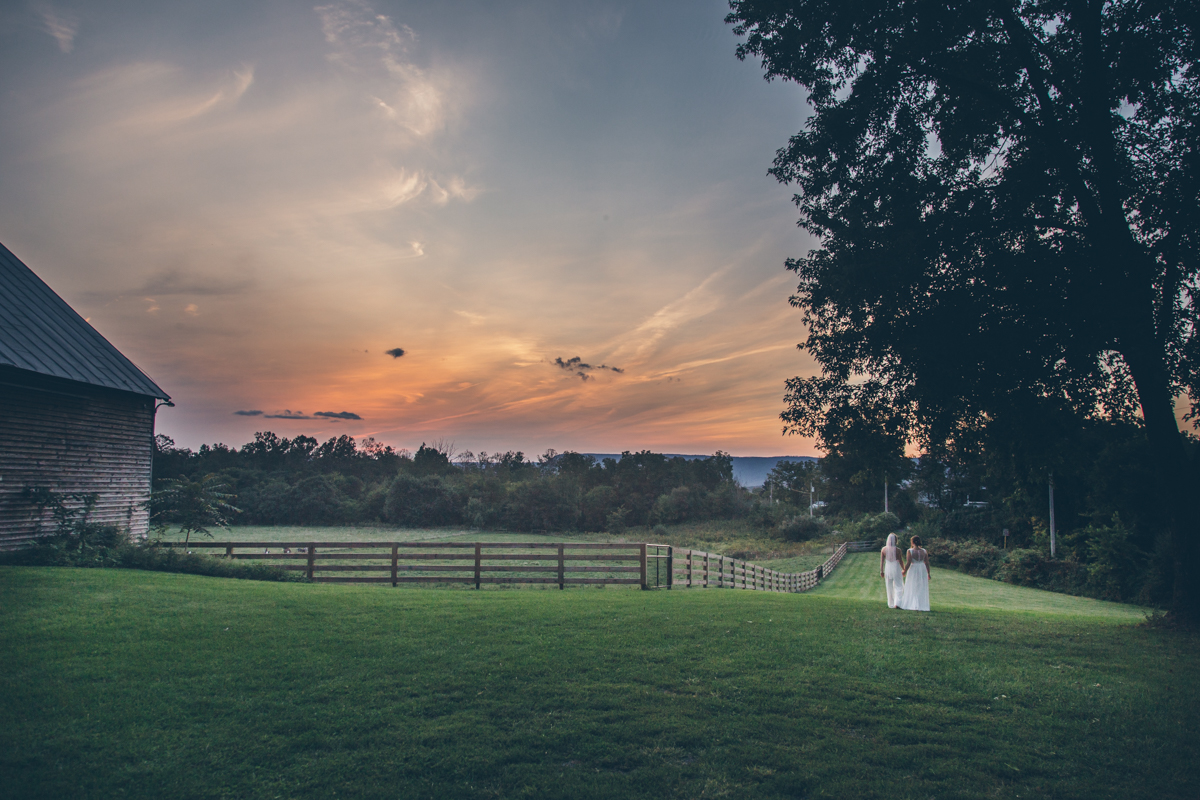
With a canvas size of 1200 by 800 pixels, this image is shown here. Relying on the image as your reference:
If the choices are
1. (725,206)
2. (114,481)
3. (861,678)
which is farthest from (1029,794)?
(114,481)

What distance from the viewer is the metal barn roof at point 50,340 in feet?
46.3

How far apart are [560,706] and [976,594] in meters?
31.6

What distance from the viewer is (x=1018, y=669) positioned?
716 centimetres

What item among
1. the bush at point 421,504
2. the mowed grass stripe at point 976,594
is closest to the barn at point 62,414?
the mowed grass stripe at point 976,594

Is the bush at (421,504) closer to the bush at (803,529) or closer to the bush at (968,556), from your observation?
the bush at (803,529)

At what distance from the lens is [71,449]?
14742 millimetres

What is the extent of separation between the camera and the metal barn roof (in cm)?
1410

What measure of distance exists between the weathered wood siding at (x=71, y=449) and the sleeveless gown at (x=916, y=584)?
68.6 feet

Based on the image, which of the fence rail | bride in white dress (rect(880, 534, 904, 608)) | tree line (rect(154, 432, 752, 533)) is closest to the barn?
the fence rail

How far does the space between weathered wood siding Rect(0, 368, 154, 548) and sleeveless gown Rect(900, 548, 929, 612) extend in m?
20.9

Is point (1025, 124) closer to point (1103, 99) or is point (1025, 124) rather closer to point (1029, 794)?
point (1103, 99)

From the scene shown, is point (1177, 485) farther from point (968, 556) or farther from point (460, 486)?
point (460, 486)

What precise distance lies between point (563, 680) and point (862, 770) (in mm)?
2993

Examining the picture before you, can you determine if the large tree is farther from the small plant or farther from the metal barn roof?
the small plant
